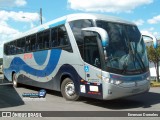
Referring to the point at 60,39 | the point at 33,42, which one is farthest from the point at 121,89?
the point at 33,42

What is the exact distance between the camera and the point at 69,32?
1168cm

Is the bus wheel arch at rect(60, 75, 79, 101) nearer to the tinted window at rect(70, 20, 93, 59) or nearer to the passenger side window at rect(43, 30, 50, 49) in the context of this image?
the tinted window at rect(70, 20, 93, 59)

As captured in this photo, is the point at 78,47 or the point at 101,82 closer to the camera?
the point at 101,82

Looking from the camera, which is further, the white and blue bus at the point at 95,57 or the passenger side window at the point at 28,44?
the passenger side window at the point at 28,44

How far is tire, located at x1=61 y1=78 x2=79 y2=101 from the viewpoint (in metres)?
11.9

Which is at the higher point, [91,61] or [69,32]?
[69,32]

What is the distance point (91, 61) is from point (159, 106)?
9.61 feet

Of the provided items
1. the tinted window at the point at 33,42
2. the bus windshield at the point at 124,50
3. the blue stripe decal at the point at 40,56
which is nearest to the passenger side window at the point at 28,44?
the tinted window at the point at 33,42

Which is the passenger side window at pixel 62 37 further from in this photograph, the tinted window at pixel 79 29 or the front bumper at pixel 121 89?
the front bumper at pixel 121 89

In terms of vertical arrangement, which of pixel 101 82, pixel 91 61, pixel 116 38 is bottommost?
pixel 101 82

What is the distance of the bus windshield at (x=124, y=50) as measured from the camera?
10.1 meters

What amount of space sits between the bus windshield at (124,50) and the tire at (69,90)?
2.47m

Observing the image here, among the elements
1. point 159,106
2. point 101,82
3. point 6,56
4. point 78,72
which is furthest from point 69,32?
point 6,56

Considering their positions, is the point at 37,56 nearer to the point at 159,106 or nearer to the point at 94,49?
the point at 94,49
